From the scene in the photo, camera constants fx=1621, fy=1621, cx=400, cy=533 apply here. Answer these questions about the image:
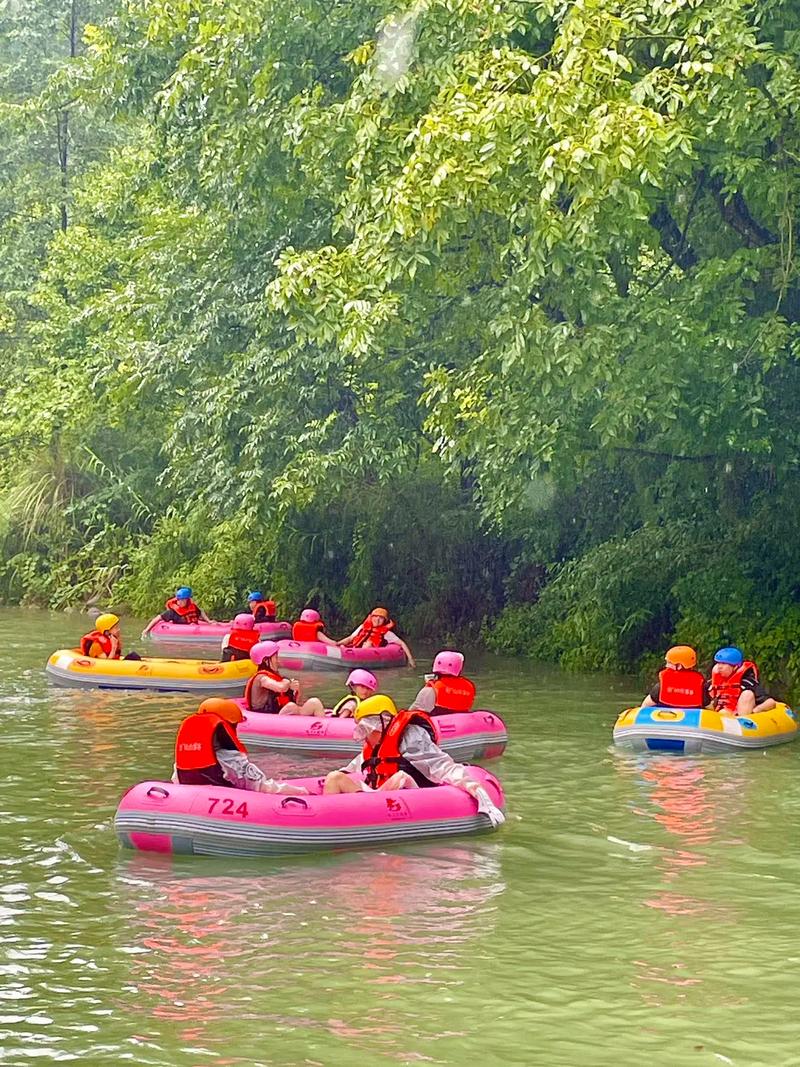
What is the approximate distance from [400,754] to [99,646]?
860cm

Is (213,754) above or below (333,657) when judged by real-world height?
below

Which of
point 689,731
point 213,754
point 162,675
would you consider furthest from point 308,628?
point 213,754

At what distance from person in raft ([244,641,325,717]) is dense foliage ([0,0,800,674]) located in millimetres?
2936

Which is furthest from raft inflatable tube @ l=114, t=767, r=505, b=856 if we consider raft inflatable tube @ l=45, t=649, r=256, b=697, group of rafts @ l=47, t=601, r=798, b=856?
raft inflatable tube @ l=45, t=649, r=256, b=697

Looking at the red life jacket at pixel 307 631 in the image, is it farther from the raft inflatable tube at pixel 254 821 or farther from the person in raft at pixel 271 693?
the raft inflatable tube at pixel 254 821

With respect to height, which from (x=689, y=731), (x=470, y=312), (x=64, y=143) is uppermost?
(x=64, y=143)

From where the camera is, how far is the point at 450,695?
1432 centimetres

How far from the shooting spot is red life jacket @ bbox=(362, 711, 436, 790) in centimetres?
1123

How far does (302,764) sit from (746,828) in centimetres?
412

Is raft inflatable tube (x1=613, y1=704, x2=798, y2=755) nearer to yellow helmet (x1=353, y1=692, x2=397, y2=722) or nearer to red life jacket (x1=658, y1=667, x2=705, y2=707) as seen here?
red life jacket (x1=658, y1=667, x2=705, y2=707)

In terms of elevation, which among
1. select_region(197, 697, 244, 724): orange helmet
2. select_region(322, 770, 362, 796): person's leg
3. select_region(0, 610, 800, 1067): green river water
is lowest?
select_region(0, 610, 800, 1067): green river water

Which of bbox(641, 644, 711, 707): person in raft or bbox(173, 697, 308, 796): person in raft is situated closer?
bbox(173, 697, 308, 796): person in raft

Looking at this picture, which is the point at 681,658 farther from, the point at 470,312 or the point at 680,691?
the point at 470,312

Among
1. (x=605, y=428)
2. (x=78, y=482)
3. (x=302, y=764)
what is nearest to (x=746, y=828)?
(x=302, y=764)
